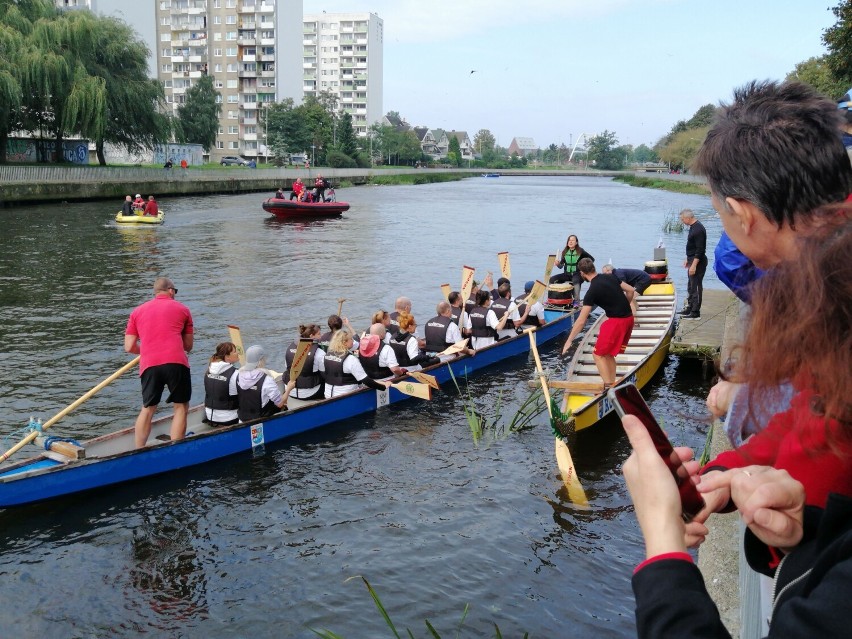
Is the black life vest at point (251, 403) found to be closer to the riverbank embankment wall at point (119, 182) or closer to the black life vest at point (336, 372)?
the black life vest at point (336, 372)

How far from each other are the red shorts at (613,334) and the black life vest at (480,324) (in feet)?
11.8

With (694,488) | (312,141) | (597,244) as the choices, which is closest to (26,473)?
(694,488)

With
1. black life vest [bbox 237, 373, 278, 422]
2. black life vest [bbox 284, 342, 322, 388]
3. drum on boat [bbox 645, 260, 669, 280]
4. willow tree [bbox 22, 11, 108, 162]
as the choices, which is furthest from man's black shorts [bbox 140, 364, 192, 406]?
willow tree [bbox 22, 11, 108, 162]

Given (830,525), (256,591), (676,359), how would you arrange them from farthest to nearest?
(676,359)
(256,591)
(830,525)

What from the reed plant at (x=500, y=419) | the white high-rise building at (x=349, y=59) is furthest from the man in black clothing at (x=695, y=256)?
the white high-rise building at (x=349, y=59)

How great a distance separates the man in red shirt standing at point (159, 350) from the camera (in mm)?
8789

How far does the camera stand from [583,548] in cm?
748

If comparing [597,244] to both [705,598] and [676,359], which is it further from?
[705,598]

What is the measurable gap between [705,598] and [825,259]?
67 cm

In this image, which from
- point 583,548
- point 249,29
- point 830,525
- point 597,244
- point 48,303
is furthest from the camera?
point 249,29

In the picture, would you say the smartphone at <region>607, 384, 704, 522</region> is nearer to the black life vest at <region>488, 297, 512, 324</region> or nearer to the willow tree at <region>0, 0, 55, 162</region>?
the black life vest at <region>488, 297, 512, 324</region>

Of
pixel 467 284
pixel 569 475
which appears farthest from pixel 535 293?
pixel 569 475

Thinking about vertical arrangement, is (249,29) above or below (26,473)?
above

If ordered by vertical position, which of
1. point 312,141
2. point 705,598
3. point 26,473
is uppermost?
point 312,141
